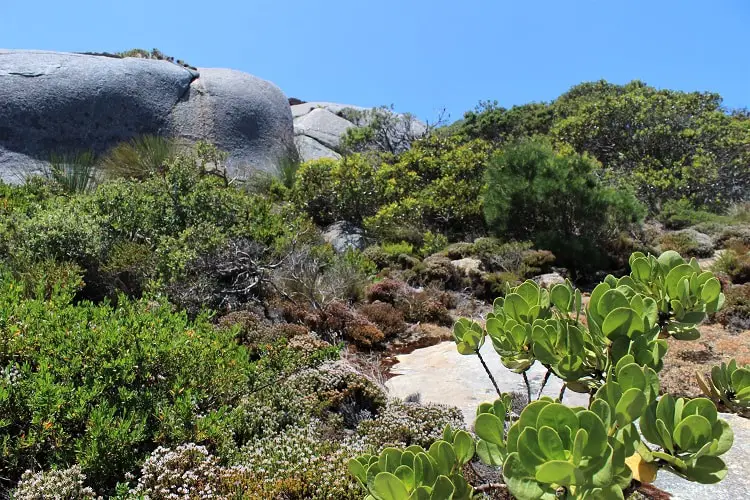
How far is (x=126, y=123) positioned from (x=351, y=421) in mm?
12876

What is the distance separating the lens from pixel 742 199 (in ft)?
50.2

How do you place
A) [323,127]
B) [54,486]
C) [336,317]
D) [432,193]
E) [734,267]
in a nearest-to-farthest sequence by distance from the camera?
[54,486] → [336,317] → [734,267] → [432,193] → [323,127]

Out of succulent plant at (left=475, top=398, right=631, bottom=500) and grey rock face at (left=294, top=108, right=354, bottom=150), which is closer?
succulent plant at (left=475, top=398, right=631, bottom=500)

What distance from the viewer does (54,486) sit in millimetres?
2527

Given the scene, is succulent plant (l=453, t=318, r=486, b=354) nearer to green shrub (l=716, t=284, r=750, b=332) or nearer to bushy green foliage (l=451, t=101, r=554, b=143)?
green shrub (l=716, t=284, r=750, b=332)

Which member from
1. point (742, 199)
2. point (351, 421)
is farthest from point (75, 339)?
point (742, 199)

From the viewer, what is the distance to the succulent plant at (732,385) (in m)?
1.24

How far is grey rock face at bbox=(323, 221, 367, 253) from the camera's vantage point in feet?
37.4

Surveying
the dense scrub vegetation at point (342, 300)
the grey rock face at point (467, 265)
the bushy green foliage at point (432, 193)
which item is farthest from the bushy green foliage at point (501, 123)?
the grey rock face at point (467, 265)

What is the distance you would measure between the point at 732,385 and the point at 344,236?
10680 mm

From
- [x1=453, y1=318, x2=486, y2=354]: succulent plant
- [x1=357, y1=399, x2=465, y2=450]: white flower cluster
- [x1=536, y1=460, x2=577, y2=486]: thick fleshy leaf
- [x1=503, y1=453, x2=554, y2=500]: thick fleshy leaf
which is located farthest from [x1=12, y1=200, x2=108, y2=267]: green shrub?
[x1=536, y1=460, x2=577, y2=486]: thick fleshy leaf

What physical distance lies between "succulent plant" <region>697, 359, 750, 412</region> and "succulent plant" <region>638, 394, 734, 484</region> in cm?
33

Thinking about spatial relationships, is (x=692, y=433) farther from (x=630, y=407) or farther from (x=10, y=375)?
(x=10, y=375)

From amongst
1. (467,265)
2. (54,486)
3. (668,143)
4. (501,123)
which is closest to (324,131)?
(501,123)
